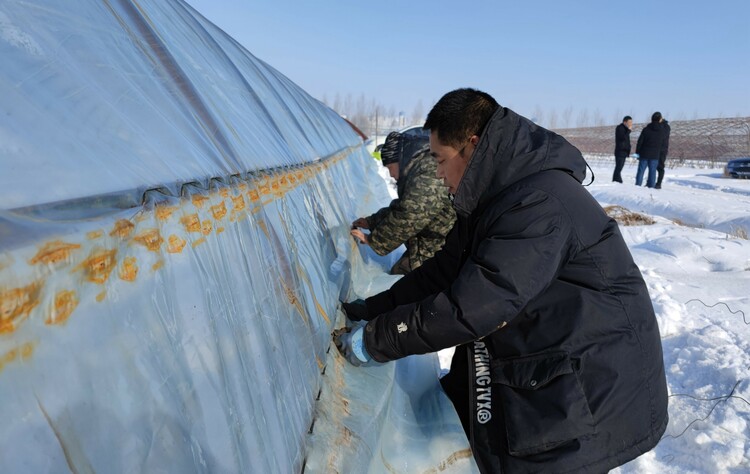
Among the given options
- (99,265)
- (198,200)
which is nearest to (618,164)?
(198,200)

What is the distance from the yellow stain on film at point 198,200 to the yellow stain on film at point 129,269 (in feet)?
1.02

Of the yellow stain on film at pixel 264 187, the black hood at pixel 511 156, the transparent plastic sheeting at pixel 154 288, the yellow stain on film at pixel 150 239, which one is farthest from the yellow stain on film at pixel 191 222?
the black hood at pixel 511 156

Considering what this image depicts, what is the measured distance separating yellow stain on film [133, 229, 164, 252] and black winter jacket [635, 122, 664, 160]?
1321 centimetres

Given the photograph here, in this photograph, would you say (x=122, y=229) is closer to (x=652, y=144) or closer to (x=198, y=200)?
(x=198, y=200)

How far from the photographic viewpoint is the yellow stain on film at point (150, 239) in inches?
36.5

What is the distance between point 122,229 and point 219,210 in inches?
17.7

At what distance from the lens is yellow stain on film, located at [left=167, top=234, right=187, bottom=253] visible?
3.34 ft

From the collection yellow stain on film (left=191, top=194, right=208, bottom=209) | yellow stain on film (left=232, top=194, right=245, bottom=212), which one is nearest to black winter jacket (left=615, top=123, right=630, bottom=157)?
yellow stain on film (left=232, top=194, right=245, bottom=212)

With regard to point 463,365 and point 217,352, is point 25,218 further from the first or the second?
point 463,365

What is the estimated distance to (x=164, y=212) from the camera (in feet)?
3.39

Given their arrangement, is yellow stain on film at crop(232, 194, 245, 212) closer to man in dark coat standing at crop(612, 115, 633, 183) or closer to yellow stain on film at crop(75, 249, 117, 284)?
yellow stain on film at crop(75, 249, 117, 284)

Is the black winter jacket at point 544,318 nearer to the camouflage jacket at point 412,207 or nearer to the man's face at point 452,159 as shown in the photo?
the man's face at point 452,159

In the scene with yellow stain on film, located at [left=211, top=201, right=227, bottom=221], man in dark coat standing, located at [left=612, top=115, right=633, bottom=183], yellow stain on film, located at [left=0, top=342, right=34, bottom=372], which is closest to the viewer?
yellow stain on film, located at [left=0, top=342, right=34, bottom=372]

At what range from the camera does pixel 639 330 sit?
1.74m
